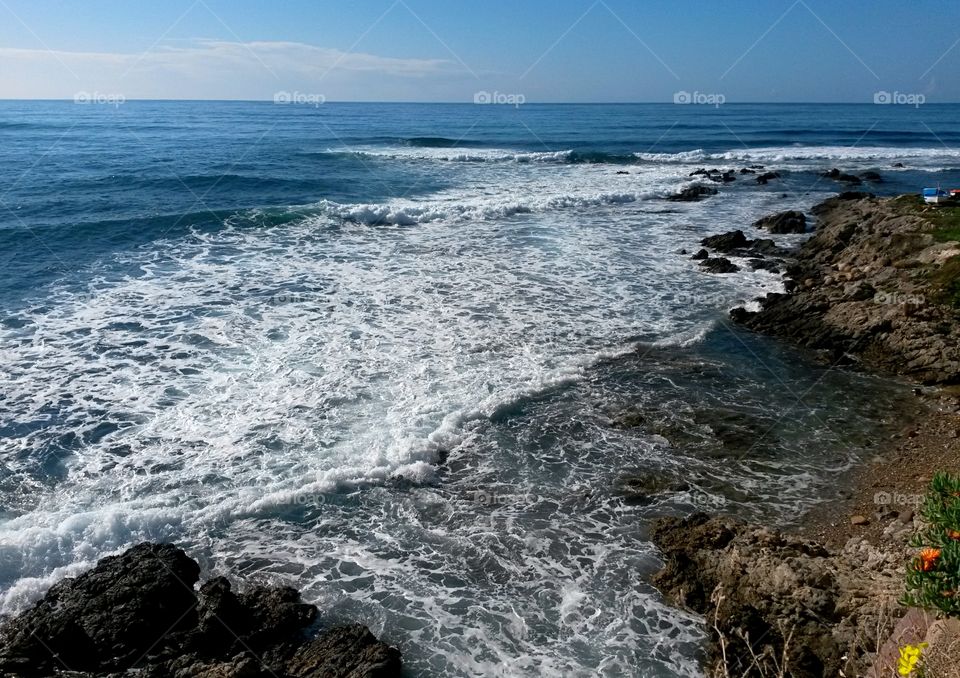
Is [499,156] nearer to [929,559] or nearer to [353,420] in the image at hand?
[353,420]

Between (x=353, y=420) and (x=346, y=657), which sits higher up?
(x=353, y=420)

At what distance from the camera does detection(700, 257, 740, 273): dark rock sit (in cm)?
1878

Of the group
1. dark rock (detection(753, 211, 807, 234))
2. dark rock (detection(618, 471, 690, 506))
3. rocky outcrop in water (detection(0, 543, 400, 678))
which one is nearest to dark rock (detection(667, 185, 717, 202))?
Result: dark rock (detection(753, 211, 807, 234))

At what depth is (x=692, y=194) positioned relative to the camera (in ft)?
103

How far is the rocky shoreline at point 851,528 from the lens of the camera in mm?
5809

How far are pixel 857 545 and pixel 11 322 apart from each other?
17210 millimetres

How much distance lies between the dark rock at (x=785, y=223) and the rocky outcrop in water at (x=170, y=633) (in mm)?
22253

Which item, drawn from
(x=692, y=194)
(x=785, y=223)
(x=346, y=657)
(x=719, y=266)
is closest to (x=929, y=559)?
(x=346, y=657)

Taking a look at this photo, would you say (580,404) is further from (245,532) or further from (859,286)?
(859,286)

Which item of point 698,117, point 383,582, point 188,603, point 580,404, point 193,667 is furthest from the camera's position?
point 698,117

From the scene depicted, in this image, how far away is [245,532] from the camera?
8.20 m

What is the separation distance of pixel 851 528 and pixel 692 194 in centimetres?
2608

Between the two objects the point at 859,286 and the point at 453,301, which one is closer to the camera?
the point at 859,286

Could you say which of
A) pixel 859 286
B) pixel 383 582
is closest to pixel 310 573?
pixel 383 582
